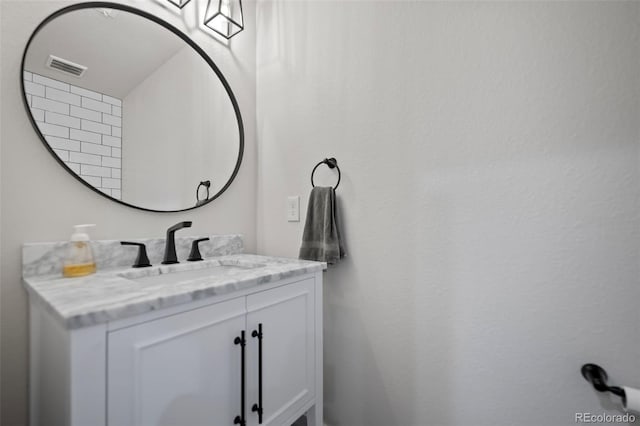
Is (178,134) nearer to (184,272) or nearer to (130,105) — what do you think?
(130,105)

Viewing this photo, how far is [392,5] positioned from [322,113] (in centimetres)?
50

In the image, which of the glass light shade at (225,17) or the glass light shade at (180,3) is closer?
the glass light shade at (180,3)

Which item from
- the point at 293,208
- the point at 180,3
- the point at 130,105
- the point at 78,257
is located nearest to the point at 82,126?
the point at 130,105

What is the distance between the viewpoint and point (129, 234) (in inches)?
42.3

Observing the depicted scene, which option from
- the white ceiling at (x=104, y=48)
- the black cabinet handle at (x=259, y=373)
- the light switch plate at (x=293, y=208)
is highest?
the white ceiling at (x=104, y=48)

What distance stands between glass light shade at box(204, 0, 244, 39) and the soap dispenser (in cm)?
110

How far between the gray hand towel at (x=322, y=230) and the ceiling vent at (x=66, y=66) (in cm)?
95

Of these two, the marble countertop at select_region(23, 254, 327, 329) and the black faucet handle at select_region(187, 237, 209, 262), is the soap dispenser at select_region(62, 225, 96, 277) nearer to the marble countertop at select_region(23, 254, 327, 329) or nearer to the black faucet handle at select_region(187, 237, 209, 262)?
the marble countertop at select_region(23, 254, 327, 329)

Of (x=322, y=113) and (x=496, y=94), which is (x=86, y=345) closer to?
(x=322, y=113)

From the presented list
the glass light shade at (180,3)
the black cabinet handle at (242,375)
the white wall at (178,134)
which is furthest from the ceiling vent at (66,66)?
the black cabinet handle at (242,375)

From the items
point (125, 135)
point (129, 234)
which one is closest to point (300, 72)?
point (125, 135)

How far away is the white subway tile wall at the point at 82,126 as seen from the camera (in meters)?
0.89

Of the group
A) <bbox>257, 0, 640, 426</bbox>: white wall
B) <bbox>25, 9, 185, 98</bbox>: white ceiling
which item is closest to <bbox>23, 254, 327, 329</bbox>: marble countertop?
<bbox>257, 0, 640, 426</bbox>: white wall

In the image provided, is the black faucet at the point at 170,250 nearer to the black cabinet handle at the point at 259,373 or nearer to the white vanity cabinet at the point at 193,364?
the white vanity cabinet at the point at 193,364
